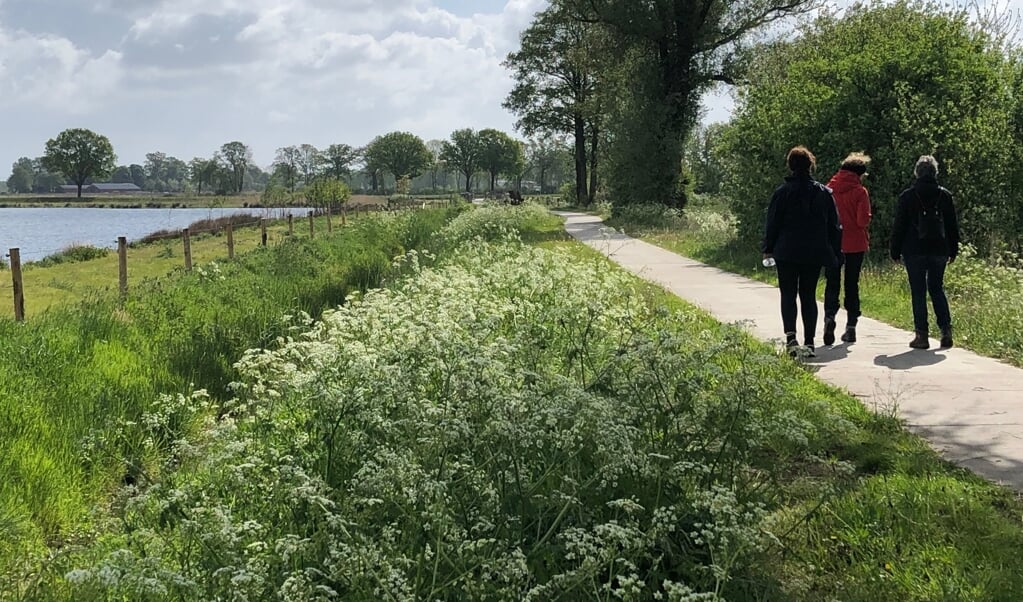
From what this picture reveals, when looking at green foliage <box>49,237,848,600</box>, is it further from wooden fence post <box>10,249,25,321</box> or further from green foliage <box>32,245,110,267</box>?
green foliage <box>32,245,110,267</box>

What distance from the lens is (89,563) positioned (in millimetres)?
3230

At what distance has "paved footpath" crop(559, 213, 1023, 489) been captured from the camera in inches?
181

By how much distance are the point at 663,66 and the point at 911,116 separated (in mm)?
18755

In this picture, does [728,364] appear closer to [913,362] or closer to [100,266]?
[913,362]

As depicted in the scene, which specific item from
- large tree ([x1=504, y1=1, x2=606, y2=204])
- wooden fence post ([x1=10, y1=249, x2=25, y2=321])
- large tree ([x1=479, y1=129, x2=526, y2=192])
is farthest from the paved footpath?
large tree ([x1=479, y1=129, x2=526, y2=192])

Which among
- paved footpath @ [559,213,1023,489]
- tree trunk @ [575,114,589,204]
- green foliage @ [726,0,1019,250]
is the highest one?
tree trunk @ [575,114,589,204]

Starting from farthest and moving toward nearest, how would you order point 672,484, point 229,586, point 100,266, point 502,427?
point 100,266 < point 672,484 < point 502,427 < point 229,586

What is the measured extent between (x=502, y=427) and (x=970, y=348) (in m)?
6.27

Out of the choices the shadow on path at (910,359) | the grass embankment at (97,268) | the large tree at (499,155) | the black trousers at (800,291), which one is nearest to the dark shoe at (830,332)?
the black trousers at (800,291)

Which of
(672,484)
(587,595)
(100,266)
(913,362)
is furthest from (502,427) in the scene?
(100,266)

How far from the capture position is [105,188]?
170 meters

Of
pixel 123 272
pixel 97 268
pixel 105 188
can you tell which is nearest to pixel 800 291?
pixel 123 272

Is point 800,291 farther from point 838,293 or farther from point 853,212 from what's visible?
point 853,212

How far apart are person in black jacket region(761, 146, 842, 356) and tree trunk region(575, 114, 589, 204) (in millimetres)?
49923
